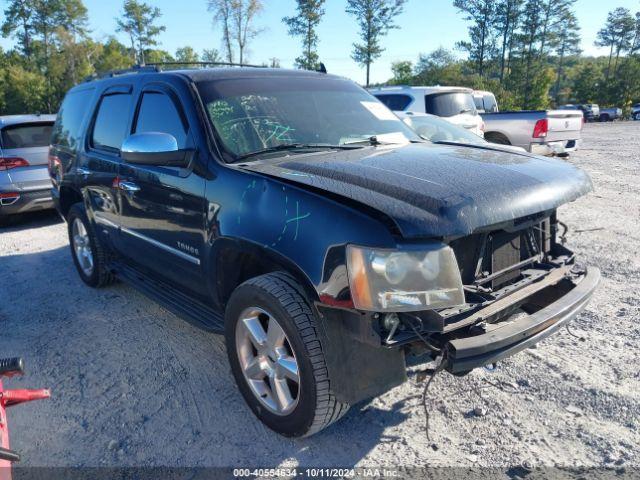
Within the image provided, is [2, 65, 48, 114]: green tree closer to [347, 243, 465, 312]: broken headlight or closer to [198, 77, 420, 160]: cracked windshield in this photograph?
[198, 77, 420, 160]: cracked windshield

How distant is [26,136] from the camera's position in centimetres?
771

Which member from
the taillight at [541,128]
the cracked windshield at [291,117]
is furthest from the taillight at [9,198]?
the taillight at [541,128]

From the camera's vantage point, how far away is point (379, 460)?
2447 mm


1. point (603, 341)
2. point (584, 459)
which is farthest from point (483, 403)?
point (603, 341)

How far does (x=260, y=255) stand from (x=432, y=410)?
1314 mm

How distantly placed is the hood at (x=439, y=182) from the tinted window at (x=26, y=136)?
641 cm

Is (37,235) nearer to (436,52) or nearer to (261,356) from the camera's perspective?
(261,356)

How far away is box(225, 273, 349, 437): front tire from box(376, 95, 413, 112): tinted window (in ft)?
26.2

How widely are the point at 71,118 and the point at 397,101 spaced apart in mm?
6700

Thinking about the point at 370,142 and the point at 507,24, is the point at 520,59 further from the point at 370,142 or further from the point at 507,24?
the point at 370,142

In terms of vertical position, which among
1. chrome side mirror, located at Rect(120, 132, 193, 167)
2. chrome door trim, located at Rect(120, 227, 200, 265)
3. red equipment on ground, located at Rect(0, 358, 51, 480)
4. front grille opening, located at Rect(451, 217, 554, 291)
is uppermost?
chrome side mirror, located at Rect(120, 132, 193, 167)

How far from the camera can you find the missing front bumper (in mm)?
2105

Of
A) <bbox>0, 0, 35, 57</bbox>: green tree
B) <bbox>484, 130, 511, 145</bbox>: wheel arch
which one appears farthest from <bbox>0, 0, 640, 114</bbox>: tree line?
<bbox>484, 130, 511, 145</bbox>: wheel arch

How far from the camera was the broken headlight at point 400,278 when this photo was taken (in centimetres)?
207
